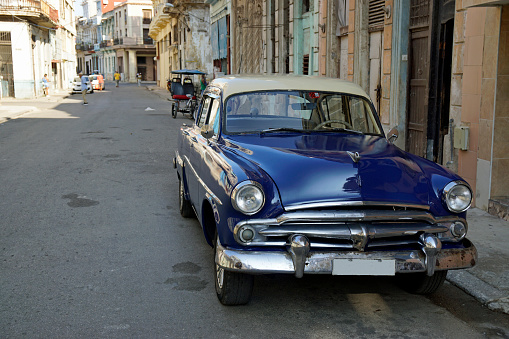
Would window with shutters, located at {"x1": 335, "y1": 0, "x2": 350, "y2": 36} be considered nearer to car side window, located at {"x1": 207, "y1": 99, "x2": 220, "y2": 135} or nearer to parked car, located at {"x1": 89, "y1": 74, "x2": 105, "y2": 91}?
car side window, located at {"x1": 207, "y1": 99, "x2": 220, "y2": 135}

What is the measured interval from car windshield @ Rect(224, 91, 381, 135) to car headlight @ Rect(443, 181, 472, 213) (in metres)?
1.39

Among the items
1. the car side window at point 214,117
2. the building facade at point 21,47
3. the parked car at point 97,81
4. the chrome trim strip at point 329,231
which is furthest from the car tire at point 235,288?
the parked car at point 97,81

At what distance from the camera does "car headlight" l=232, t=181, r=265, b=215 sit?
407 cm

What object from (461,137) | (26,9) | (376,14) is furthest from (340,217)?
(26,9)

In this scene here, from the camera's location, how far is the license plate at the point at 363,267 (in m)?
4.00

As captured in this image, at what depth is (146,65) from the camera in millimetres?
89438

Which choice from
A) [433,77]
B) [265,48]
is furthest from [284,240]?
[265,48]

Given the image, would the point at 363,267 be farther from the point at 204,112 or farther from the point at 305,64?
the point at 305,64

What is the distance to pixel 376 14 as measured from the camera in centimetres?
1278

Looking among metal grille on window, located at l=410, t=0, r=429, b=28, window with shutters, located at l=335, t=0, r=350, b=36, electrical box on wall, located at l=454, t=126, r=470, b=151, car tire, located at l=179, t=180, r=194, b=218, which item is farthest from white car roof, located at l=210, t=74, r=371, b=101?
window with shutters, located at l=335, t=0, r=350, b=36

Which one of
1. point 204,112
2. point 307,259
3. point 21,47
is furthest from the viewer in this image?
point 21,47

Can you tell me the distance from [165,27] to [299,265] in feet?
200

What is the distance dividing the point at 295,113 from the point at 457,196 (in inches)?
70.7

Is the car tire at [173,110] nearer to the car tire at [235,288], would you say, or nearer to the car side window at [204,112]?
the car side window at [204,112]
